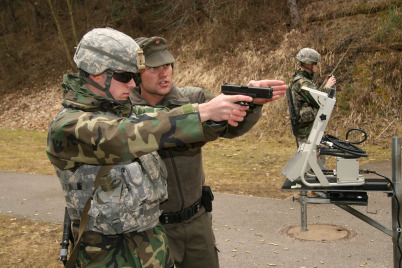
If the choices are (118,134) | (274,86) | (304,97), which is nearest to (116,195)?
(118,134)

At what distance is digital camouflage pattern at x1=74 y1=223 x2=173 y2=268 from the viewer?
2.41 m

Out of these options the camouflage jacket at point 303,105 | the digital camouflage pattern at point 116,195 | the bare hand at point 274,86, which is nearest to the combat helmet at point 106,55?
the digital camouflage pattern at point 116,195

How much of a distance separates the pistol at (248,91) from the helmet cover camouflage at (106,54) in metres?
0.51

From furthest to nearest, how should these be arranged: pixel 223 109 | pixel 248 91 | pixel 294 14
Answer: pixel 294 14 → pixel 248 91 → pixel 223 109

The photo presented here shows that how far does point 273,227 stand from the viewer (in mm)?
5938

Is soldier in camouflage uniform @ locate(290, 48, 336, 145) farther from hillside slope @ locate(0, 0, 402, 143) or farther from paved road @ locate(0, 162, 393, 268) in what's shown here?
hillside slope @ locate(0, 0, 402, 143)

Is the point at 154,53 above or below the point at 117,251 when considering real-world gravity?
above

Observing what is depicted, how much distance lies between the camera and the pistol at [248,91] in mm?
2164

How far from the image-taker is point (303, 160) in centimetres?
433

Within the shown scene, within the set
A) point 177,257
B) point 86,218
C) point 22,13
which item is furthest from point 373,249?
point 22,13

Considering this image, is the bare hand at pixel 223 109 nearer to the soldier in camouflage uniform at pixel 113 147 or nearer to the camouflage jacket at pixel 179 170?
the soldier in camouflage uniform at pixel 113 147

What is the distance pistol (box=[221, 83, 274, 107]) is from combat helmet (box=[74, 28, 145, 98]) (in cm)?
51

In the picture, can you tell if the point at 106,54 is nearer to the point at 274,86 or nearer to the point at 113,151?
the point at 113,151

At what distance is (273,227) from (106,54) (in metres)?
4.18
